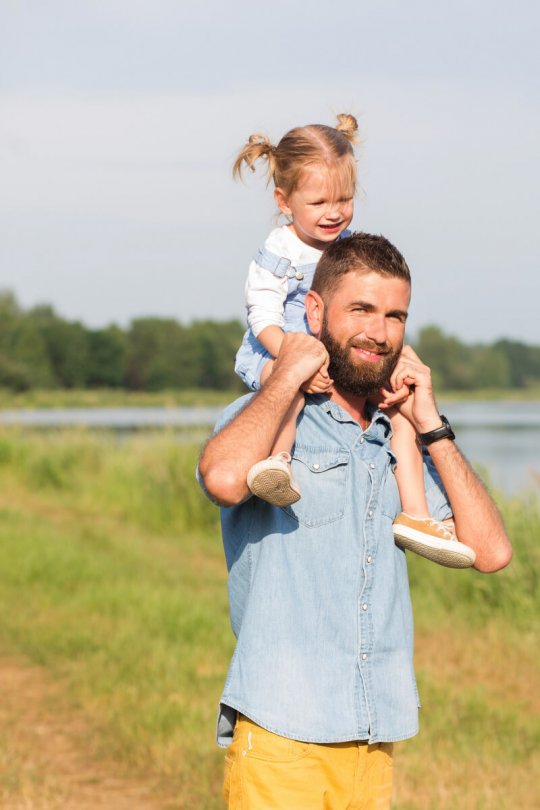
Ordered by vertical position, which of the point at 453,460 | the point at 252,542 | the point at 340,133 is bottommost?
the point at 252,542

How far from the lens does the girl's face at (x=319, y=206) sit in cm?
341

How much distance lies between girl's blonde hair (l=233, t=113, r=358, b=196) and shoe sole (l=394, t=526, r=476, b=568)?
127cm

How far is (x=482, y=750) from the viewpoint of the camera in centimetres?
575

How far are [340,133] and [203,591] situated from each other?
7190mm

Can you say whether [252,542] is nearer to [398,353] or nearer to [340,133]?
[398,353]

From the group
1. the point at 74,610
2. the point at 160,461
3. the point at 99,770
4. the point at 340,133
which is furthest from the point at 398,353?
the point at 160,461

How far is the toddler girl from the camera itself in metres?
2.78

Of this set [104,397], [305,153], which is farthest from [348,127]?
[104,397]

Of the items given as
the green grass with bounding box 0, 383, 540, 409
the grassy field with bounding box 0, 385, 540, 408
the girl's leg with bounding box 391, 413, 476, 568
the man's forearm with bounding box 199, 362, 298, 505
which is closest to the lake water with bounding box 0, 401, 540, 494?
the girl's leg with bounding box 391, 413, 476, 568

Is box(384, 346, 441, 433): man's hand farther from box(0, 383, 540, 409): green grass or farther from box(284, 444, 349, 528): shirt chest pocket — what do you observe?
box(0, 383, 540, 409): green grass

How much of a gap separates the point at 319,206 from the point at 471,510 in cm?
118

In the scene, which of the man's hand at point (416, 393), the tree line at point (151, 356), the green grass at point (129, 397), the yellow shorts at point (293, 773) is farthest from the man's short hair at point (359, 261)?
the tree line at point (151, 356)

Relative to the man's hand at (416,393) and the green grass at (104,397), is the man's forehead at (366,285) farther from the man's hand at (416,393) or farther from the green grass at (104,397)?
the green grass at (104,397)

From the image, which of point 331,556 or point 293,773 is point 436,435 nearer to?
point 331,556
